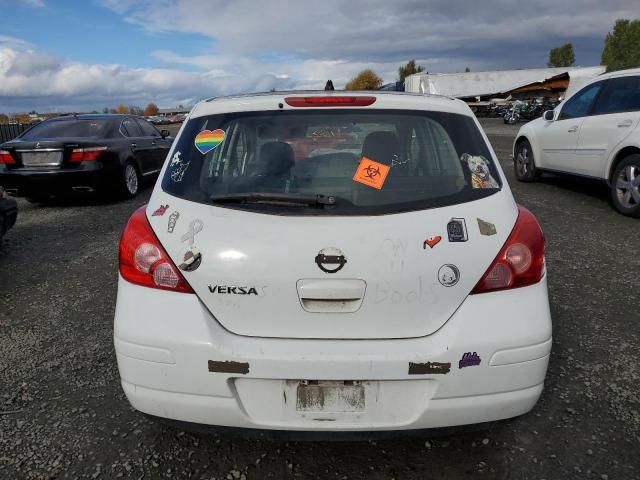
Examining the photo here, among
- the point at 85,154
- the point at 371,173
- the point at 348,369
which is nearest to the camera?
the point at 348,369

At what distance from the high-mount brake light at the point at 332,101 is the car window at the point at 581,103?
6.47 meters

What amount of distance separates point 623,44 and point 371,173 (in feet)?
350

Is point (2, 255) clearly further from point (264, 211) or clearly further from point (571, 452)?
point (571, 452)

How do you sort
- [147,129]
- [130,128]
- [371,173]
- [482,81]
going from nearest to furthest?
[371,173], [130,128], [147,129], [482,81]

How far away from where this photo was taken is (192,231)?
205 cm

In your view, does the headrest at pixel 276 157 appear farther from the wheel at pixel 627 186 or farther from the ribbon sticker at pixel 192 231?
the wheel at pixel 627 186

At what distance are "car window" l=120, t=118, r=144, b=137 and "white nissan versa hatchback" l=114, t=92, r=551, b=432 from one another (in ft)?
26.0

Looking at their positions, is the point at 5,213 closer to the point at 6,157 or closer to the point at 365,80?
the point at 6,157

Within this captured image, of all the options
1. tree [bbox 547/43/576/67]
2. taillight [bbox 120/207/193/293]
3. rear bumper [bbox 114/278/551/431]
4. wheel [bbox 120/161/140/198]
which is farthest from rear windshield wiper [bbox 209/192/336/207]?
tree [bbox 547/43/576/67]

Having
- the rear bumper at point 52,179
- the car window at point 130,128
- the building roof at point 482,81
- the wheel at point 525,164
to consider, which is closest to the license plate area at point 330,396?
the rear bumper at point 52,179

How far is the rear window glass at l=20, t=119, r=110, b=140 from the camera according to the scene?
8609mm

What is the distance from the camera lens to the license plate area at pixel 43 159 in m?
7.97

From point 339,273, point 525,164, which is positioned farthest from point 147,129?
point 339,273

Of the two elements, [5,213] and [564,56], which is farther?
[564,56]
